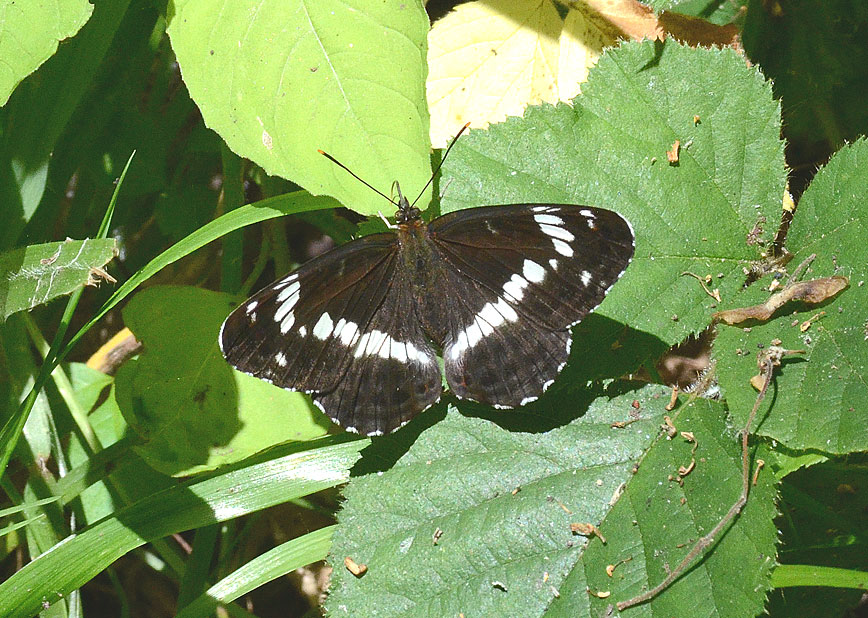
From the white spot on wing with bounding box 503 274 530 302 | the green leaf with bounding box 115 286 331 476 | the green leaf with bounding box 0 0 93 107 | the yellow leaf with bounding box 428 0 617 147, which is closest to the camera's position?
the green leaf with bounding box 0 0 93 107

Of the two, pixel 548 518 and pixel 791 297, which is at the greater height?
pixel 791 297

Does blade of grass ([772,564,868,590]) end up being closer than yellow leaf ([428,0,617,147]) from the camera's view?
Yes

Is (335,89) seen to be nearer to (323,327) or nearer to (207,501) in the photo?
(323,327)

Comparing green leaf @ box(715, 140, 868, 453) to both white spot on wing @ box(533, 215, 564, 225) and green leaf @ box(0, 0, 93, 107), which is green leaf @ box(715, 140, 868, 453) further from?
green leaf @ box(0, 0, 93, 107)

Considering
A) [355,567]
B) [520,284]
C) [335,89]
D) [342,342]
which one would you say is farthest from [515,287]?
[355,567]

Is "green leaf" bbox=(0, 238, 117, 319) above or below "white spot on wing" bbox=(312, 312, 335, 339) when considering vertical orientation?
above

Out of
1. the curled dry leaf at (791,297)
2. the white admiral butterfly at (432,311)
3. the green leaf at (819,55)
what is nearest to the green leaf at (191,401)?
the white admiral butterfly at (432,311)

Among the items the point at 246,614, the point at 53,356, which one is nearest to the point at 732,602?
the point at 246,614

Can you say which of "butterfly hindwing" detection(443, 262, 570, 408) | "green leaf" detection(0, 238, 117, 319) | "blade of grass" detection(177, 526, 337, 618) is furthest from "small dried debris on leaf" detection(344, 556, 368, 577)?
"green leaf" detection(0, 238, 117, 319)
